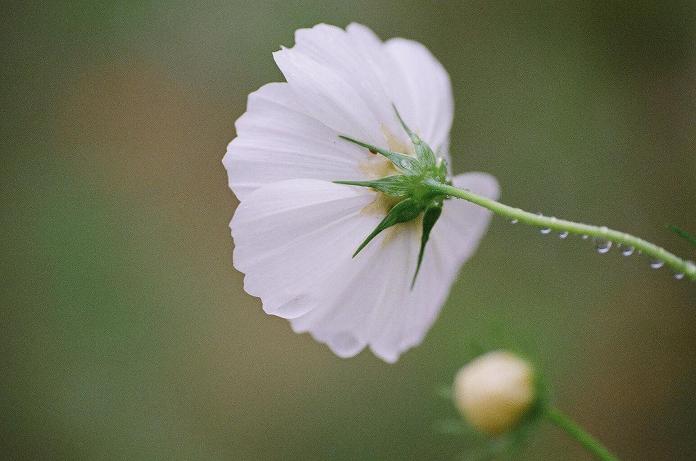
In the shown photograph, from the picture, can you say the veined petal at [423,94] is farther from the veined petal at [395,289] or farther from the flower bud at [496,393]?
the flower bud at [496,393]

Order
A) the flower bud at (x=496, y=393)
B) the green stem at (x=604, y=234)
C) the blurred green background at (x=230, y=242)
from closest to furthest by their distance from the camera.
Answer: the green stem at (x=604, y=234) < the flower bud at (x=496, y=393) < the blurred green background at (x=230, y=242)

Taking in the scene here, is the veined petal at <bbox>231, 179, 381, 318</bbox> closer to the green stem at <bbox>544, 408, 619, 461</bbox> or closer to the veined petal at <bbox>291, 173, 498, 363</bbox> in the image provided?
the veined petal at <bbox>291, 173, 498, 363</bbox>

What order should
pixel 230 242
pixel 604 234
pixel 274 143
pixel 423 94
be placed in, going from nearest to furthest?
pixel 604 234 → pixel 274 143 → pixel 423 94 → pixel 230 242

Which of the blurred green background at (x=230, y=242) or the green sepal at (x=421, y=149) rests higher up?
the blurred green background at (x=230, y=242)

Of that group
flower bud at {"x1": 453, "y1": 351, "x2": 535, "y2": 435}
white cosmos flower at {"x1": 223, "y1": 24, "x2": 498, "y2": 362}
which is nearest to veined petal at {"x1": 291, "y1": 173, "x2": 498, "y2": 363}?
white cosmos flower at {"x1": 223, "y1": 24, "x2": 498, "y2": 362}

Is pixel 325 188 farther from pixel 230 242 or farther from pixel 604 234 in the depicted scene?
pixel 230 242

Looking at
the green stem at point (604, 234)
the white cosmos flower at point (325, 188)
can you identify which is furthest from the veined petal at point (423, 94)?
the green stem at point (604, 234)

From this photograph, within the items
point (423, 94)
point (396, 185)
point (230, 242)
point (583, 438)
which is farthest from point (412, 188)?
point (230, 242)

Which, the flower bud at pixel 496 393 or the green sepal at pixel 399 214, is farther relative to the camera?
the flower bud at pixel 496 393
